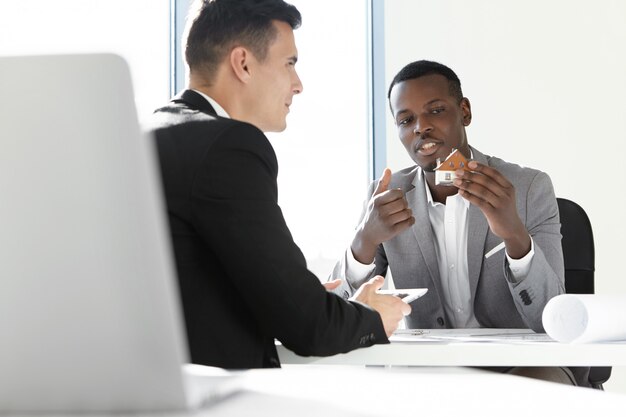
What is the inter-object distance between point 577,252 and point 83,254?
2366 mm

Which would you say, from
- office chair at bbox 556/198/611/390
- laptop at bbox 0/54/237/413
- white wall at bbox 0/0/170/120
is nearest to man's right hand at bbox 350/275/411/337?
office chair at bbox 556/198/611/390

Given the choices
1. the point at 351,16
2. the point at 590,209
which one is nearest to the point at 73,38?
the point at 351,16

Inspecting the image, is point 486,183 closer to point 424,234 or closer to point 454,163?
point 454,163

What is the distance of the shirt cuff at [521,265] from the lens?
2221 millimetres

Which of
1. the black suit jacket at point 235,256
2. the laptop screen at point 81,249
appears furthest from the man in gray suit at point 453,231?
the laptop screen at point 81,249

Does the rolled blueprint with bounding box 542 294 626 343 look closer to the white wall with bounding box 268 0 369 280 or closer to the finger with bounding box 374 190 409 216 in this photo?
the finger with bounding box 374 190 409 216

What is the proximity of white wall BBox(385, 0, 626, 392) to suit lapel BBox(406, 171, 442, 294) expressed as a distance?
7.52 feet

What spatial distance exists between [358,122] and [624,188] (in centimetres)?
163

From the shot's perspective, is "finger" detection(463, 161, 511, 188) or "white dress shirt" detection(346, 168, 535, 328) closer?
"finger" detection(463, 161, 511, 188)

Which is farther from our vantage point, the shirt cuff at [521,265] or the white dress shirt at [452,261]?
the white dress shirt at [452,261]

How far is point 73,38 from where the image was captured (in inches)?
208

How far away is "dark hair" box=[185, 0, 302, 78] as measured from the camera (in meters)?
1.98

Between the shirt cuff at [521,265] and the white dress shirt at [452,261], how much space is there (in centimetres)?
16

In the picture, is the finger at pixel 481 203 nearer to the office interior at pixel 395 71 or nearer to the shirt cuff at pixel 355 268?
the shirt cuff at pixel 355 268
